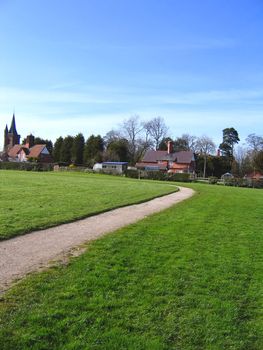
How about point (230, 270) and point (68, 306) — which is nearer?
point (68, 306)

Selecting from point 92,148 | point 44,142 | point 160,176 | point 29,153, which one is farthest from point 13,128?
point 160,176

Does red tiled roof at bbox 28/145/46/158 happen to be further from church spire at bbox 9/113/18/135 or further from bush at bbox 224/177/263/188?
bush at bbox 224/177/263/188

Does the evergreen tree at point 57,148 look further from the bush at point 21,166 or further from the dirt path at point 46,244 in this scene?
the dirt path at point 46,244

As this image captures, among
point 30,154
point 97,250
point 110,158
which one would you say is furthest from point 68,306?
point 30,154

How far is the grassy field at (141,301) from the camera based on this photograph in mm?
4340

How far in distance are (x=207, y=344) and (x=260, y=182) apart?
4914 cm

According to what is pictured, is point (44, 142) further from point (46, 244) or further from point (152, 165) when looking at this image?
point (46, 244)

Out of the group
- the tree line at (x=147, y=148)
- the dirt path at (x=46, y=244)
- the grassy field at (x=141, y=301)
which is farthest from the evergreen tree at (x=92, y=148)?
the grassy field at (x=141, y=301)

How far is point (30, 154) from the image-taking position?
98.6 m

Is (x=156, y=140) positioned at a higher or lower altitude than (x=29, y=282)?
higher

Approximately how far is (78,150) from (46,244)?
3518 inches

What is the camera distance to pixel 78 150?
9694cm

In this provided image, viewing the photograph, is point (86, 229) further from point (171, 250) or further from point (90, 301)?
point (90, 301)

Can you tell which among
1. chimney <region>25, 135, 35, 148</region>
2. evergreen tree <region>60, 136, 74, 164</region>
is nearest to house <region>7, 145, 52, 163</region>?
chimney <region>25, 135, 35, 148</region>
